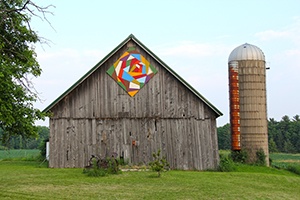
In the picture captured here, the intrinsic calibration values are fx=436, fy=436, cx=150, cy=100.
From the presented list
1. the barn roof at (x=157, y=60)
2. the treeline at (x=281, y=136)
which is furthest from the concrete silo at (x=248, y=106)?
the treeline at (x=281, y=136)

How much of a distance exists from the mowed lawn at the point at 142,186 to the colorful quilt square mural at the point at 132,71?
581 cm

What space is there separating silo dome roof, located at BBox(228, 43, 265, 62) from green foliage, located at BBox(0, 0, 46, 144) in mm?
18901

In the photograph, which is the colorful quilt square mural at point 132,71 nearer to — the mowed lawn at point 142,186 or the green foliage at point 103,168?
the green foliage at point 103,168

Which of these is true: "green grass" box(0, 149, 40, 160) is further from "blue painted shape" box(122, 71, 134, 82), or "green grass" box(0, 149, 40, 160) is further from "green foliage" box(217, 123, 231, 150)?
"green foliage" box(217, 123, 231, 150)

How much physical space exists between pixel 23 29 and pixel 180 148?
509 inches

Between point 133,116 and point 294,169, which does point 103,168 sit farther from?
point 294,169

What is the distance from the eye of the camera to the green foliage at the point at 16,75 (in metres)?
15.8

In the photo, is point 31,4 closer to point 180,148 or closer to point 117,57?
point 117,57

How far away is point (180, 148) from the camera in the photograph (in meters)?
26.5

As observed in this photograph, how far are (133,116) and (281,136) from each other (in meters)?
77.9

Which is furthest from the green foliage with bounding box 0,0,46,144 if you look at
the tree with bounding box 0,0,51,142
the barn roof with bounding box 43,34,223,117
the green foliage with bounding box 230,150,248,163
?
the green foliage with bounding box 230,150,248,163

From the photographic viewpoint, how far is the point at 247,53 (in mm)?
32750

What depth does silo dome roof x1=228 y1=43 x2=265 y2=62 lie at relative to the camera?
1283 inches

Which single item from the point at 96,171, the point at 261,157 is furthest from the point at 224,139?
the point at 96,171
